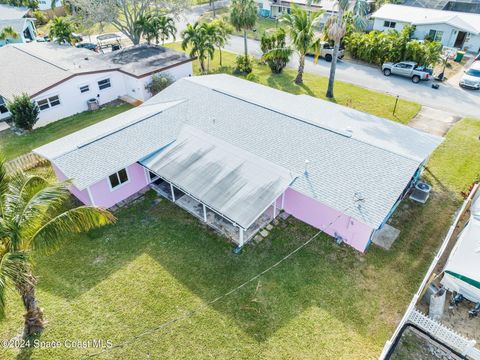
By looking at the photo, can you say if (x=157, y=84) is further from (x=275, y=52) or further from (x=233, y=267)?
(x=233, y=267)

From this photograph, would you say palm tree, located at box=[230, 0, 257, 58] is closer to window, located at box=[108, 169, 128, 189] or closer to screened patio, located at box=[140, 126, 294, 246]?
screened patio, located at box=[140, 126, 294, 246]

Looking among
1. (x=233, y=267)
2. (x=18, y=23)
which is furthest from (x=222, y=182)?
(x=18, y=23)

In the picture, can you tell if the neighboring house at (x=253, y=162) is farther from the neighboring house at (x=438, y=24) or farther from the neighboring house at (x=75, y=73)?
the neighboring house at (x=438, y=24)

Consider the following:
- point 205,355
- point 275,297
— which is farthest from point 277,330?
point 205,355

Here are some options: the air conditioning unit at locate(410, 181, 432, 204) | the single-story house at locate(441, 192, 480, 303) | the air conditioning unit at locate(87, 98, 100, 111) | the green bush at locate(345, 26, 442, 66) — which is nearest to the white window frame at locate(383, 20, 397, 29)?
the green bush at locate(345, 26, 442, 66)

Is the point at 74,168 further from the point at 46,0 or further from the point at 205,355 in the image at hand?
the point at 46,0
